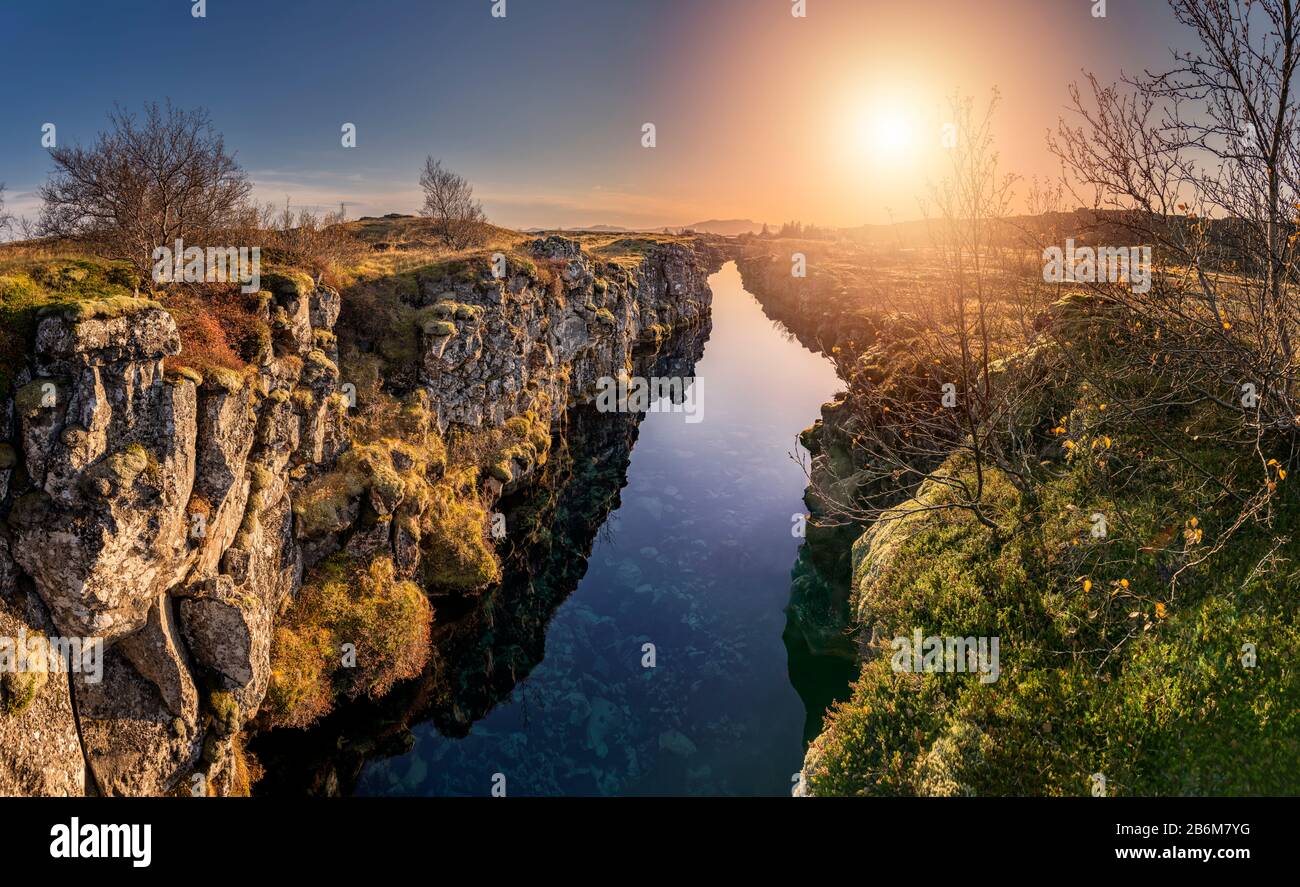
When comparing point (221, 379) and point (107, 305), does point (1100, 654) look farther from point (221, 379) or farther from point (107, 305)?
→ point (107, 305)

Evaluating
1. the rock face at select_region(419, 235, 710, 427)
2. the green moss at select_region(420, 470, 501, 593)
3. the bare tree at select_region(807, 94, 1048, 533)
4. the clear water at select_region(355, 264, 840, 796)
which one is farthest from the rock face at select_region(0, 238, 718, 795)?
the bare tree at select_region(807, 94, 1048, 533)

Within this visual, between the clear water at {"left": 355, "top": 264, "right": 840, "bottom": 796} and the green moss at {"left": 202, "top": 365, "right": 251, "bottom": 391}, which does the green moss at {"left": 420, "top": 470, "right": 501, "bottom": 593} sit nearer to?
the clear water at {"left": 355, "top": 264, "right": 840, "bottom": 796}

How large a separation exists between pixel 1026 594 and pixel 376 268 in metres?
41.6

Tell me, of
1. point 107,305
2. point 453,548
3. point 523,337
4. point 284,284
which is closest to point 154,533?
point 107,305

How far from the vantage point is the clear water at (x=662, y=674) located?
23.0m

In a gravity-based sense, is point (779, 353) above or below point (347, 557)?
above

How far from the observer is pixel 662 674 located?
28.8 m

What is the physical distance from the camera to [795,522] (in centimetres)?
4316

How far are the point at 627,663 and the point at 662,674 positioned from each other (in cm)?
204

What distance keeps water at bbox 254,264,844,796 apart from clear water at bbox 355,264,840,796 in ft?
0.26

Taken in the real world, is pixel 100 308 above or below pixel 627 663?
above

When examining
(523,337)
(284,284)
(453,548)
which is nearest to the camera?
(284,284)
